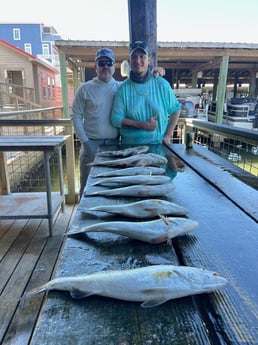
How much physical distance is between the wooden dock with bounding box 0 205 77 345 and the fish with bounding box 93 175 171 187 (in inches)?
41.8

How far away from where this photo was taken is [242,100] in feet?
40.3

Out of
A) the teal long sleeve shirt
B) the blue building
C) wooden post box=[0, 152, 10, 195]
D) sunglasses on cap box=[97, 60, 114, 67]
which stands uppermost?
the blue building

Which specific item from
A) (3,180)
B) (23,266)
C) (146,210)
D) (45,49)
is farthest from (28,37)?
(146,210)

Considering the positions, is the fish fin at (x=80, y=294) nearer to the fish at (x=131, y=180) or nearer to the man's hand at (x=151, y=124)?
the fish at (x=131, y=180)

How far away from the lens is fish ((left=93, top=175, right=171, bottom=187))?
1.24 m

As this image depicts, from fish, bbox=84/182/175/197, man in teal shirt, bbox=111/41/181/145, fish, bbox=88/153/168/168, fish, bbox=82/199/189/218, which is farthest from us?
man in teal shirt, bbox=111/41/181/145

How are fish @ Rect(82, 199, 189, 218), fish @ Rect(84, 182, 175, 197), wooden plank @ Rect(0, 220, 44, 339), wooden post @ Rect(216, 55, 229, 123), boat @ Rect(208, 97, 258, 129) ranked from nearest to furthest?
1. fish @ Rect(82, 199, 189, 218)
2. fish @ Rect(84, 182, 175, 197)
3. wooden plank @ Rect(0, 220, 44, 339)
4. wooden post @ Rect(216, 55, 229, 123)
5. boat @ Rect(208, 97, 258, 129)

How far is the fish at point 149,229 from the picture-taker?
2.61ft

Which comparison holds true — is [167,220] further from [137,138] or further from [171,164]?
[137,138]

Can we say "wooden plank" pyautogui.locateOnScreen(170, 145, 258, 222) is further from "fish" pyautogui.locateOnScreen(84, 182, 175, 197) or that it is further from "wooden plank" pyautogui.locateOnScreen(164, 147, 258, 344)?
"fish" pyautogui.locateOnScreen(84, 182, 175, 197)

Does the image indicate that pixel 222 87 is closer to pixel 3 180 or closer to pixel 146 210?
pixel 3 180

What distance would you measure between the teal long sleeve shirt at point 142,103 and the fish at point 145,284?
1799 millimetres

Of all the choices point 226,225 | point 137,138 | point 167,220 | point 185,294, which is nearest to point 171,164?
point 137,138

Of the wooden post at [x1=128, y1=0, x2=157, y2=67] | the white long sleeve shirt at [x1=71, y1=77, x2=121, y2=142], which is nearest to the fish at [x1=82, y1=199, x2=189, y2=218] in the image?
the white long sleeve shirt at [x1=71, y1=77, x2=121, y2=142]
